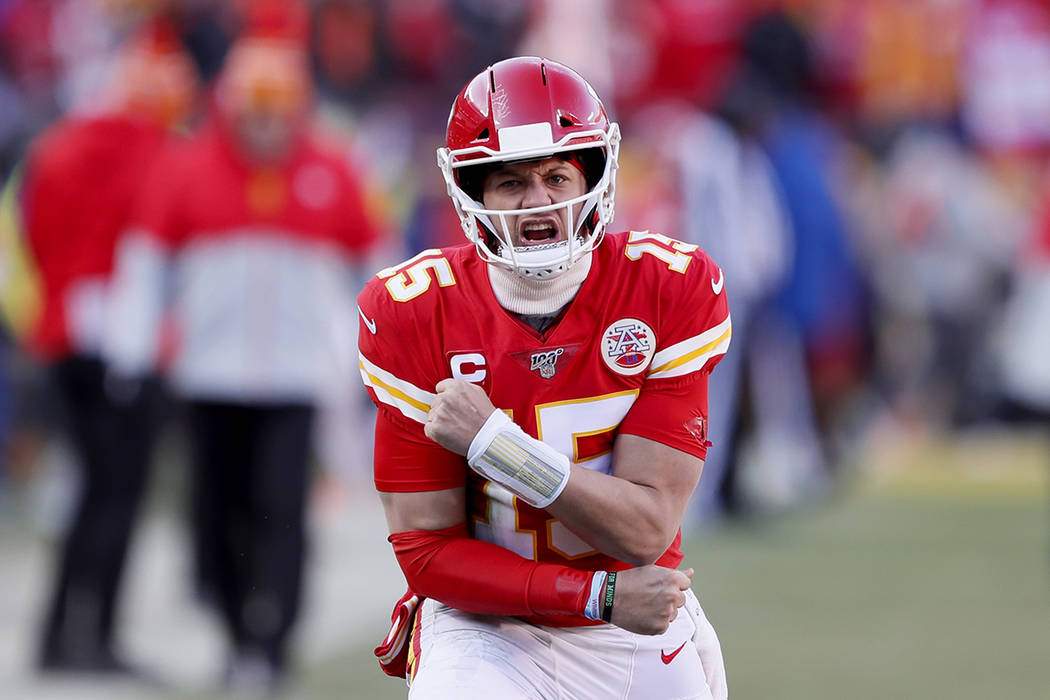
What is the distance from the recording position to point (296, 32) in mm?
8125

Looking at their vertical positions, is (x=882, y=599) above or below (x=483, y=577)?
below

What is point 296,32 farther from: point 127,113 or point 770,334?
point 770,334

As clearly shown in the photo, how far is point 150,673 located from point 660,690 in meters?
4.15

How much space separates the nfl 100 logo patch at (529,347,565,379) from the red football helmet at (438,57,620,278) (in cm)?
16

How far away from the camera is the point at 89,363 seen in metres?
7.58

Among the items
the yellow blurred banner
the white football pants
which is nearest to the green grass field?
the yellow blurred banner

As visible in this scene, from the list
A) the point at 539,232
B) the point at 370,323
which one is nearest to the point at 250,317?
the point at 370,323

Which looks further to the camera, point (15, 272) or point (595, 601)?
point (15, 272)

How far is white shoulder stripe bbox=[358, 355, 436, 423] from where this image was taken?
3656 millimetres

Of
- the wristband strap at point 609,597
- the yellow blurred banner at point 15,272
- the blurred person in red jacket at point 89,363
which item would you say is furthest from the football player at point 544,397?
the yellow blurred banner at point 15,272

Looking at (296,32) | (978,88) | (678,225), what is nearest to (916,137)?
(978,88)

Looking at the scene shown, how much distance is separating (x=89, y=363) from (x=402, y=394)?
4232 millimetres

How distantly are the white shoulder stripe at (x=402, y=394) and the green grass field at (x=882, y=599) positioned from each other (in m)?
3.36

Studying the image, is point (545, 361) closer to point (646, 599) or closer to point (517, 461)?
point (517, 461)
